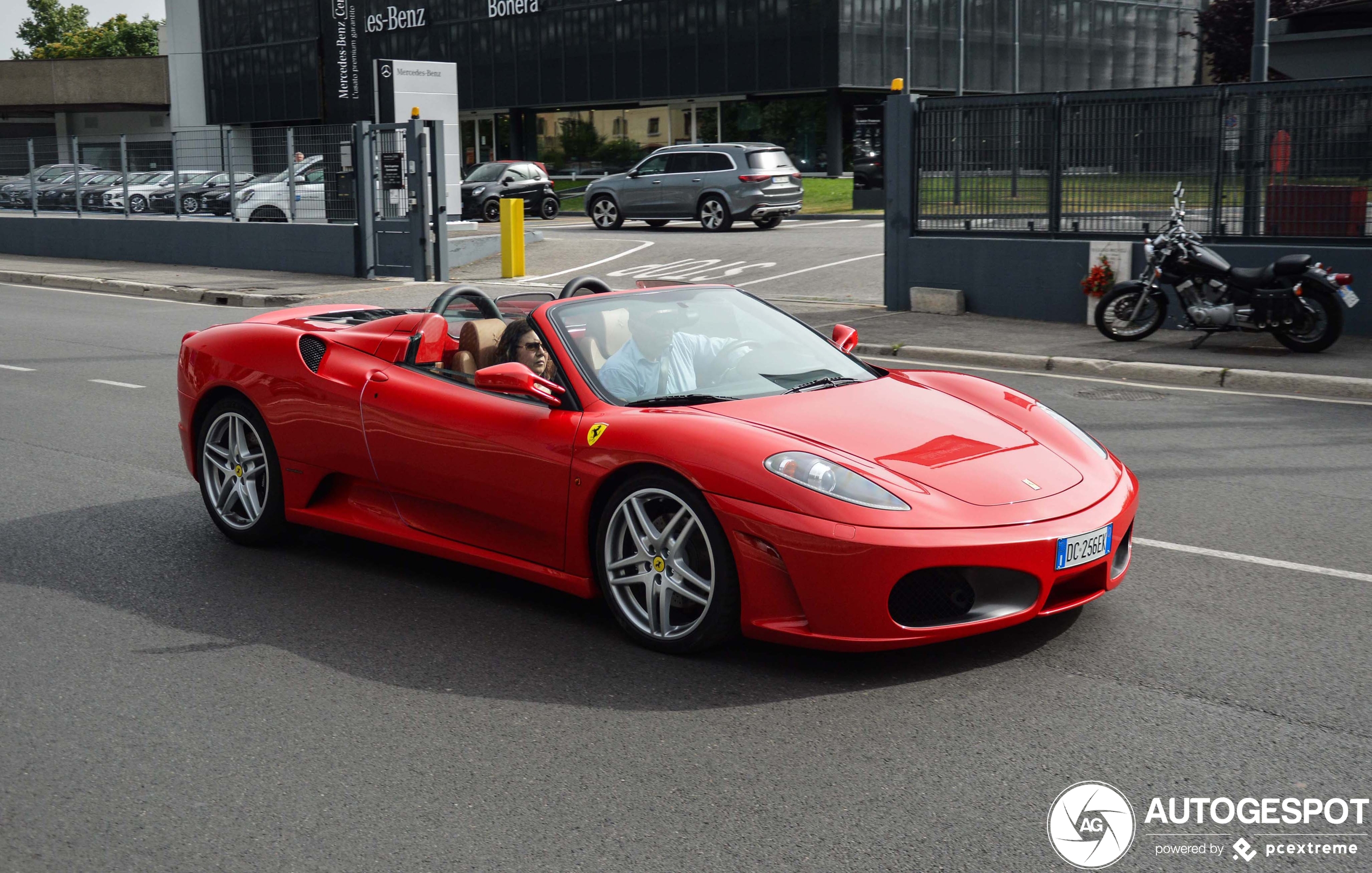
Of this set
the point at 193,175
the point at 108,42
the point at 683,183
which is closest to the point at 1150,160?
the point at 193,175

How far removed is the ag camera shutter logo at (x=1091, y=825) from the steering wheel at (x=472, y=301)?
3243mm

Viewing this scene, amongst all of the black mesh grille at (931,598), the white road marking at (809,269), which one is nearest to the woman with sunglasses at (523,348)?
the black mesh grille at (931,598)

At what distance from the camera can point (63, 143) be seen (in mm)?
26781

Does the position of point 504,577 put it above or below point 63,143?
below

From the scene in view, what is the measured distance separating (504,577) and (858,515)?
6.60 ft

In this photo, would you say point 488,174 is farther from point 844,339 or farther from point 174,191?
point 844,339

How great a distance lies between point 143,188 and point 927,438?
23398 millimetres

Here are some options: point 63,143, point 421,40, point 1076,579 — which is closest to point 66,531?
point 1076,579

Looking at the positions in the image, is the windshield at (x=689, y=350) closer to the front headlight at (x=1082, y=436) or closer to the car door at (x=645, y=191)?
Answer: the front headlight at (x=1082, y=436)

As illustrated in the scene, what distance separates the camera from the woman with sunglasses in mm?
5406

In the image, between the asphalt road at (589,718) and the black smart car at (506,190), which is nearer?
the asphalt road at (589,718)

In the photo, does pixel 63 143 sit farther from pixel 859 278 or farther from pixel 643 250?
pixel 859 278

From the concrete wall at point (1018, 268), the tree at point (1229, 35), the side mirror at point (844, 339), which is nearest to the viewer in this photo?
the side mirror at point (844, 339)

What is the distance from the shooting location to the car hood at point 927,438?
4.64 m
